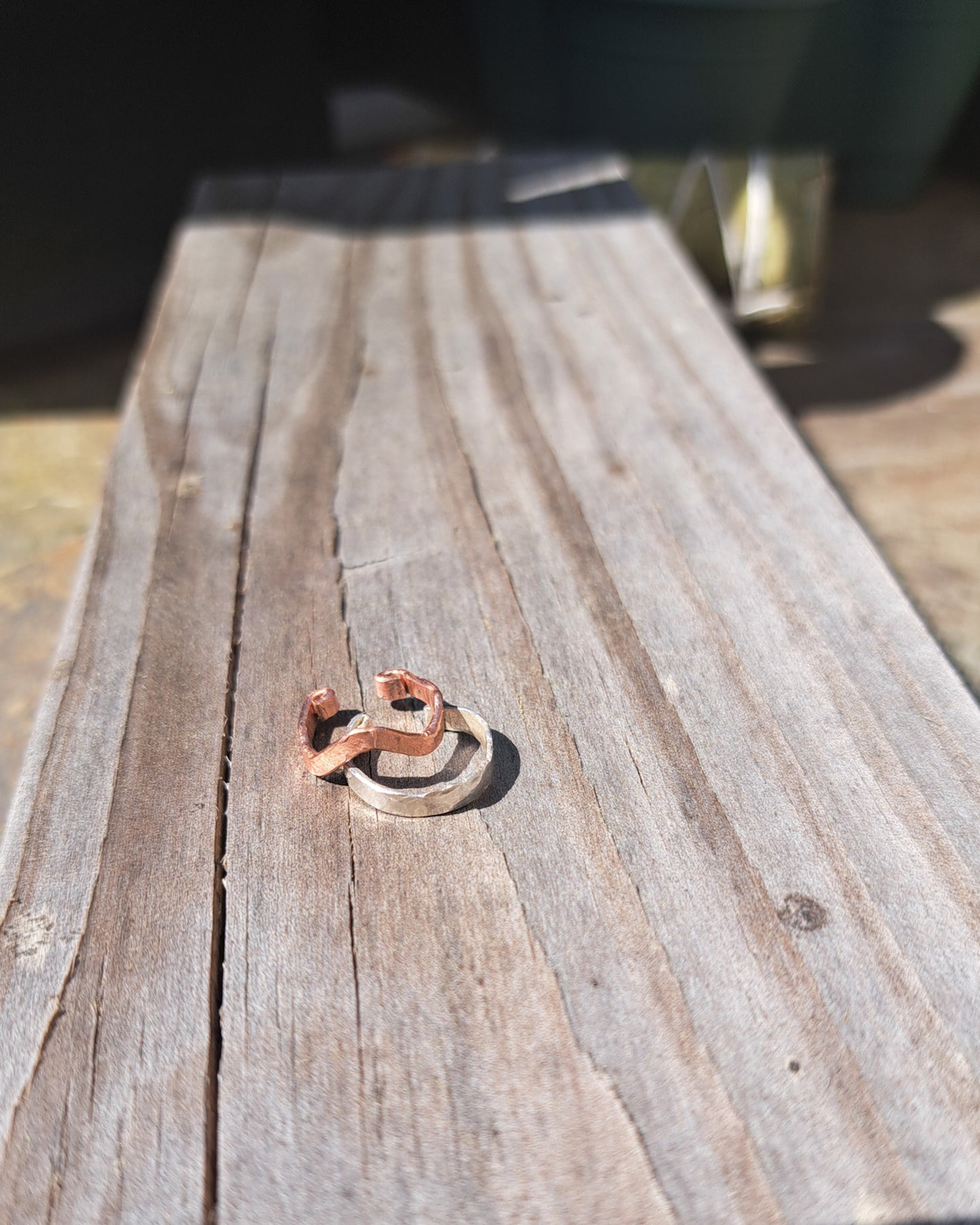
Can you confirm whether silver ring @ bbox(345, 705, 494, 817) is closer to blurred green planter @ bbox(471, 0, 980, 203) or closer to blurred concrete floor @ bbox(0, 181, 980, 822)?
blurred concrete floor @ bbox(0, 181, 980, 822)

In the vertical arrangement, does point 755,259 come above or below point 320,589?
below

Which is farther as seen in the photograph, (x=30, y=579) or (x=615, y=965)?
(x=30, y=579)

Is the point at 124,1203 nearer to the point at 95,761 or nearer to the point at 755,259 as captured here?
the point at 95,761

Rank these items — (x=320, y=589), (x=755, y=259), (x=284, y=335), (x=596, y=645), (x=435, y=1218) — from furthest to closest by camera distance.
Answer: (x=755, y=259) → (x=284, y=335) → (x=320, y=589) → (x=596, y=645) → (x=435, y=1218)

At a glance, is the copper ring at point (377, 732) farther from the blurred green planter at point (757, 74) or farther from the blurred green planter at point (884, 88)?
the blurred green planter at point (884, 88)

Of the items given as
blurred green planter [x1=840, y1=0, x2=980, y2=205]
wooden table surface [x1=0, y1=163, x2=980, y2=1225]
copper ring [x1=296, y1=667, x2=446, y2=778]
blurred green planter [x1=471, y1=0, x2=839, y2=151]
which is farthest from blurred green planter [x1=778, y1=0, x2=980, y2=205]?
copper ring [x1=296, y1=667, x2=446, y2=778]

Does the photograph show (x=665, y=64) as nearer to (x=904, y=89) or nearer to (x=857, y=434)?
(x=904, y=89)

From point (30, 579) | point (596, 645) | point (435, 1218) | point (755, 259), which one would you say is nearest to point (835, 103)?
point (755, 259)
